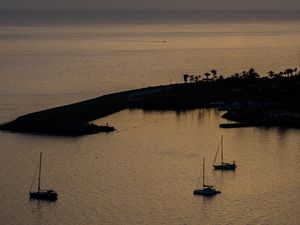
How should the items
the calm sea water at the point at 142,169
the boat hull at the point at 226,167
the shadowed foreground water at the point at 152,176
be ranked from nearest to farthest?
the shadowed foreground water at the point at 152,176 → the calm sea water at the point at 142,169 → the boat hull at the point at 226,167

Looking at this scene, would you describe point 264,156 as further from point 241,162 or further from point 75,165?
point 75,165

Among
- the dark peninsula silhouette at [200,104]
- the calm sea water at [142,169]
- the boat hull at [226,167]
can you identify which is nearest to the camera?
the calm sea water at [142,169]

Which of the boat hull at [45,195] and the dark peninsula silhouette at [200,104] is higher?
the dark peninsula silhouette at [200,104]

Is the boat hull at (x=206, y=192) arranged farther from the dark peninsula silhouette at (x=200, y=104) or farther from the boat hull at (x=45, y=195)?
the dark peninsula silhouette at (x=200, y=104)

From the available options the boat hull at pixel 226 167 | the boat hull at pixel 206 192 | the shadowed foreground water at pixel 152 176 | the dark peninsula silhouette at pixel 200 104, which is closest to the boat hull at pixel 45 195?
the shadowed foreground water at pixel 152 176

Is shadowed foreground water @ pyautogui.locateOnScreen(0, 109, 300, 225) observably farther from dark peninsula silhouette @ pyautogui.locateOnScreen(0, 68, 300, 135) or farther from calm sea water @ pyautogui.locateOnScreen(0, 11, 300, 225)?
dark peninsula silhouette @ pyautogui.locateOnScreen(0, 68, 300, 135)

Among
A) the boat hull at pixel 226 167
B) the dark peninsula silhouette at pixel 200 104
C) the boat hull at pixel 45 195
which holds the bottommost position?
the boat hull at pixel 45 195

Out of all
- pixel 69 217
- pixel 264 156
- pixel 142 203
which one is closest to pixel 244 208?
pixel 142 203

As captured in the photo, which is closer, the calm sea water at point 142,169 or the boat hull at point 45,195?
the calm sea water at point 142,169

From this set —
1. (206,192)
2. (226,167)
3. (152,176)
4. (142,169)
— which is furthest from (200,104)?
(206,192)
